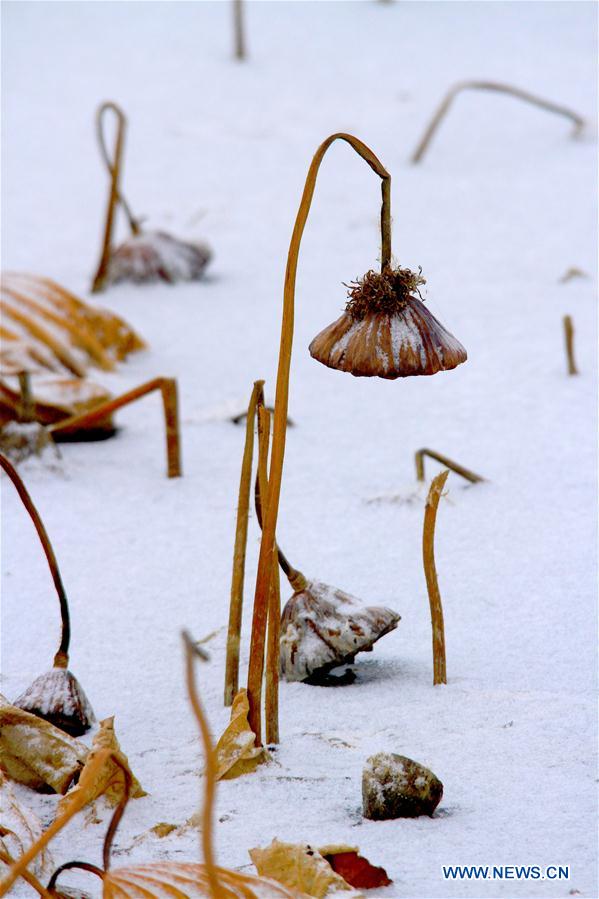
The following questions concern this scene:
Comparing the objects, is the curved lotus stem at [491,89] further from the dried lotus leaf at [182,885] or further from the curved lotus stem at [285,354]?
the dried lotus leaf at [182,885]

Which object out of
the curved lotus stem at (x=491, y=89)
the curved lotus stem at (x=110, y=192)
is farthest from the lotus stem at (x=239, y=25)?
the curved lotus stem at (x=110, y=192)

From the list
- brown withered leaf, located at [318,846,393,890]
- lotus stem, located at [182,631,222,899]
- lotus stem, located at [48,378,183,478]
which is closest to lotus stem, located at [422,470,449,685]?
brown withered leaf, located at [318,846,393,890]

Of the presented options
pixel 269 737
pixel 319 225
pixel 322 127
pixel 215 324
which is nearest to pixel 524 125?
pixel 322 127

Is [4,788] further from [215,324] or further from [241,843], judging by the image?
[215,324]

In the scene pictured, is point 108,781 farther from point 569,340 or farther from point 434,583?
point 569,340

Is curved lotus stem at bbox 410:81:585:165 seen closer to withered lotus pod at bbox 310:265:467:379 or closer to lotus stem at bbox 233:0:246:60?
lotus stem at bbox 233:0:246:60

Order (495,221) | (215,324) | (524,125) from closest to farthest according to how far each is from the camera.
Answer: (215,324) < (495,221) < (524,125)

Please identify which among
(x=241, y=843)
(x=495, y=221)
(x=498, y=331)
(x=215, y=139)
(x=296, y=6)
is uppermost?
(x=296, y=6)
